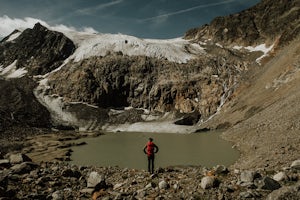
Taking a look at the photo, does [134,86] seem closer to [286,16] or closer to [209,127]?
[209,127]

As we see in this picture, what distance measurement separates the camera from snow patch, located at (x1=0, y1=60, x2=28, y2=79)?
140 metres

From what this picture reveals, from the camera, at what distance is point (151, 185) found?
15.5 meters

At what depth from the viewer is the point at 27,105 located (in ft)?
356

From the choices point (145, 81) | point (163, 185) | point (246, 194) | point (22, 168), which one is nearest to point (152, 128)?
point (145, 81)

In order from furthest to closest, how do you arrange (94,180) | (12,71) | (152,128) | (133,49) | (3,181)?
(12,71) < (133,49) < (152,128) < (94,180) < (3,181)

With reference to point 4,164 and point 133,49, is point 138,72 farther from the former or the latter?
point 4,164

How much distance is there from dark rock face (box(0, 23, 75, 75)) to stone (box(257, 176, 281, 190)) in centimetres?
13292

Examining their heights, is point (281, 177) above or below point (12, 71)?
below

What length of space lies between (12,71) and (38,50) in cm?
1477

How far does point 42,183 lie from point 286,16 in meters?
136

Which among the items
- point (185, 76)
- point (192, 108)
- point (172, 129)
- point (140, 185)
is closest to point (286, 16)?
point (185, 76)

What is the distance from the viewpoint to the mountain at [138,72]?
104062mm

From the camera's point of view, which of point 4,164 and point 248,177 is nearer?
point 248,177

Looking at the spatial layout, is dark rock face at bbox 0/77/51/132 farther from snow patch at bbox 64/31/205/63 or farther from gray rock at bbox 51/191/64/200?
gray rock at bbox 51/191/64/200
